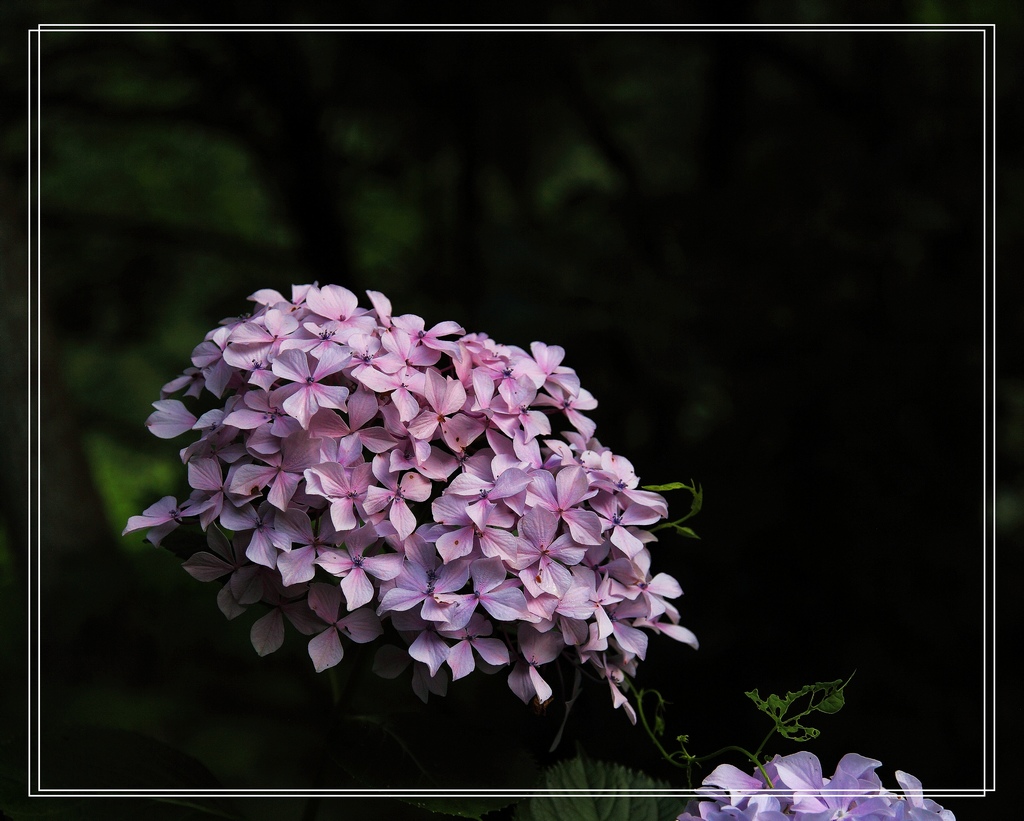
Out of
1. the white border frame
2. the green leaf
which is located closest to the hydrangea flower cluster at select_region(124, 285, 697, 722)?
the green leaf

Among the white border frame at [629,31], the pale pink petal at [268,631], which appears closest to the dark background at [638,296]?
the white border frame at [629,31]

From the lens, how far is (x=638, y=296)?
74cm

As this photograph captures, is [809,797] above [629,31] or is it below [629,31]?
below

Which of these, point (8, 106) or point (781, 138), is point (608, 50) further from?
point (8, 106)

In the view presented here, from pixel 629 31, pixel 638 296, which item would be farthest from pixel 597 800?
pixel 629 31

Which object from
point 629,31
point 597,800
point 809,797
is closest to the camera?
point 809,797

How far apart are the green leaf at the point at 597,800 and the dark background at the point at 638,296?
0.02 metres

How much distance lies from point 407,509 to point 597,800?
252mm

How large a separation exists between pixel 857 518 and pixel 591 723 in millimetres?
244

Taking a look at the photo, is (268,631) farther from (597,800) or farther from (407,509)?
(597,800)

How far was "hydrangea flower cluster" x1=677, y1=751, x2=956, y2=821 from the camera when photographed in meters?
0.46

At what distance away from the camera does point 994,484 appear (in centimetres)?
66

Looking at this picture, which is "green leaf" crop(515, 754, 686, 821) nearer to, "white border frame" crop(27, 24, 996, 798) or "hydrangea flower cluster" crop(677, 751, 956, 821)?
"hydrangea flower cluster" crop(677, 751, 956, 821)

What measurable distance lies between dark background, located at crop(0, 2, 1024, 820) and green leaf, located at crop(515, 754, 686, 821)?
0.07 ft
